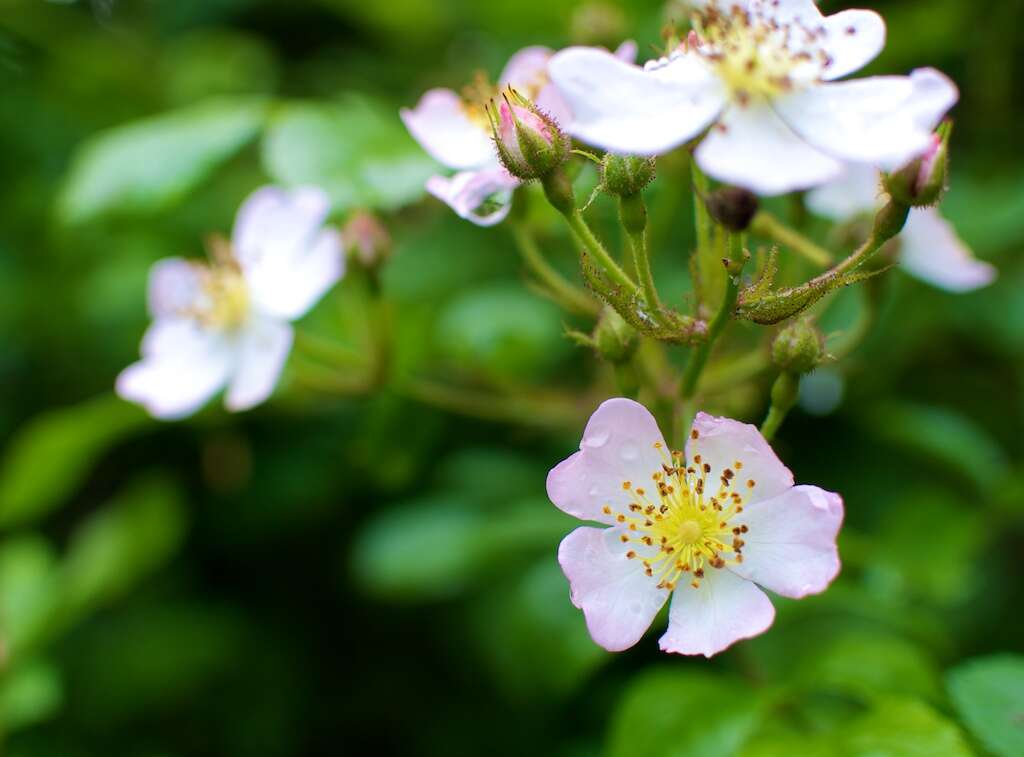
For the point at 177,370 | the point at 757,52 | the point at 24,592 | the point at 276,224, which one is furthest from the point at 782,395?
the point at 24,592

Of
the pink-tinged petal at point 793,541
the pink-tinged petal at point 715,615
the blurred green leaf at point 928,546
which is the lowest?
the blurred green leaf at point 928,546

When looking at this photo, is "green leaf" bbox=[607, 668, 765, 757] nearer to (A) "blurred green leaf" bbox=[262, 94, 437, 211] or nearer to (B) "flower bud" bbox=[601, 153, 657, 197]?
(B) "flower bud" bbox=[601, 153, 657, 197]

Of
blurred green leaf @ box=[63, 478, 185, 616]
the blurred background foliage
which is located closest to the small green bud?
the blurred background foliage

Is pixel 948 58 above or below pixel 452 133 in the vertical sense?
below

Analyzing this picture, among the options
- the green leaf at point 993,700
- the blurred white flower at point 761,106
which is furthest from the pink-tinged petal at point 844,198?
the green leaf at point 993,700

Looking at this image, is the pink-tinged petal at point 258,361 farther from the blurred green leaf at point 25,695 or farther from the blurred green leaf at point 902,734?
the blurred green leaf at point 902,734

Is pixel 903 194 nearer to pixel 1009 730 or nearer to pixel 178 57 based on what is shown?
pixel 1009 730

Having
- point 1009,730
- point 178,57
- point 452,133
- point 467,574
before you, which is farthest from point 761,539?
point 178,57
